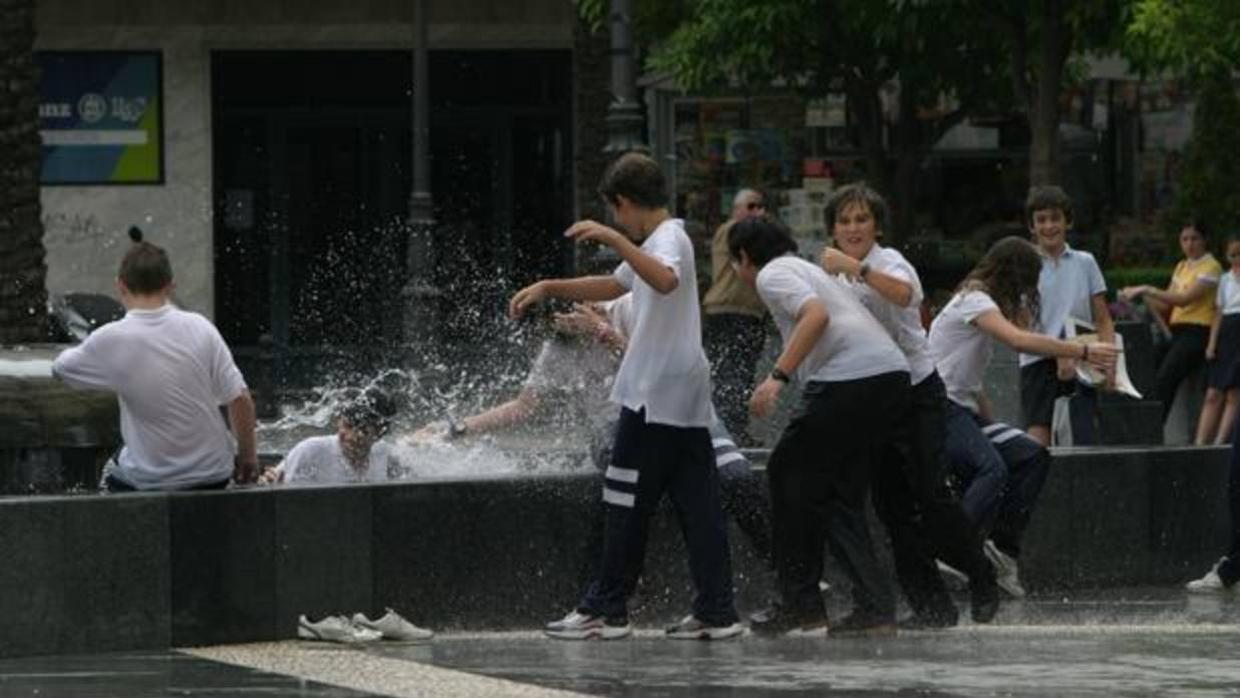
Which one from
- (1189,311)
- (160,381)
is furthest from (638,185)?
(1189,311)

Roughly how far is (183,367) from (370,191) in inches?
990

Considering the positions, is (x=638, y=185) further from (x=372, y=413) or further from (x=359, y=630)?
(x=359, y=630)

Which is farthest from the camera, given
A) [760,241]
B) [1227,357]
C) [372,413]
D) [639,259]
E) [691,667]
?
[1227,357]

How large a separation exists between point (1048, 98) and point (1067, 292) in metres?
12.2

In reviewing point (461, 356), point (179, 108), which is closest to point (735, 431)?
point (461, 356)

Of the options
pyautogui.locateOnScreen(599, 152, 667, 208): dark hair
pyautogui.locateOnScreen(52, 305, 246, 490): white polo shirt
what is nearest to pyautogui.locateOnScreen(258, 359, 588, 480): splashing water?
pyautogui.locateOnScreen(52, 305, 246, 490): white polo shirt

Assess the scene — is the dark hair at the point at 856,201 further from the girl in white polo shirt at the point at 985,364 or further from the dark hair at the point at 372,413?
the dark hair at the point at 372,413

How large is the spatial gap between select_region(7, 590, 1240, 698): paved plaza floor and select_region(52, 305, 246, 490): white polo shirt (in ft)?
2.13

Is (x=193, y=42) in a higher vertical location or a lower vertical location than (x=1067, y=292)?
higher

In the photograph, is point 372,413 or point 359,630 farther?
point 372,413

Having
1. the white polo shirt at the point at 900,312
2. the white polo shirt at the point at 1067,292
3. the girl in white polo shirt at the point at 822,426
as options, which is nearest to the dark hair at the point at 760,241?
the girl in white polo shirt at the point at 822,426

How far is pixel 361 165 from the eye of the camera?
3650 centimetres

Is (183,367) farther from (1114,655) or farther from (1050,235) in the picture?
(1050,235)

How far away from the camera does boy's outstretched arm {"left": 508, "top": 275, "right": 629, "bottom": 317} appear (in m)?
11.4
